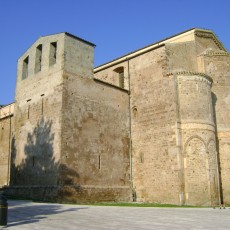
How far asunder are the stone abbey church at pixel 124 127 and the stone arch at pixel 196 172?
6 centimetres

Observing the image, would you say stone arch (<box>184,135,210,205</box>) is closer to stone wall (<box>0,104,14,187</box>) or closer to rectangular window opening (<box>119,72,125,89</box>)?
rectangular window opening (<box>119,72,125,89</box>)

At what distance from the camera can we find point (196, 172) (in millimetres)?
17266

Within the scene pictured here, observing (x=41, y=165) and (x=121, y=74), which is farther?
(x=121, y=74)

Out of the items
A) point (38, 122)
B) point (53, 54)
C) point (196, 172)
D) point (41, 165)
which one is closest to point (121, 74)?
point (53, 54)

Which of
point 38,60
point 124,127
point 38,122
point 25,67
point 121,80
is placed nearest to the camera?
point 38,122

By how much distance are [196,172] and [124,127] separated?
5.77 meters

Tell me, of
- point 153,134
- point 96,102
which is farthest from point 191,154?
point 96,102

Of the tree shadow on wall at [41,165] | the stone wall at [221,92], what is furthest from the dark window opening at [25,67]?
the stone wall at [221,92]

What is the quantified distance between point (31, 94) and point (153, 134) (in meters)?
8.25

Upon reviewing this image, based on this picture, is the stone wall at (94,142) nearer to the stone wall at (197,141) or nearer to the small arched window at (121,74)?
the small arched window at (121,74)

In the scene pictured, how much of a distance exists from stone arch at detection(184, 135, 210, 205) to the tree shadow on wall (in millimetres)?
6248

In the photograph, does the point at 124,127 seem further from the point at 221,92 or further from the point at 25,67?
the point at 25,67

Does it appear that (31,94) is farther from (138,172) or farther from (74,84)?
(138,172)

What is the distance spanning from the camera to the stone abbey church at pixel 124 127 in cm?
1705
